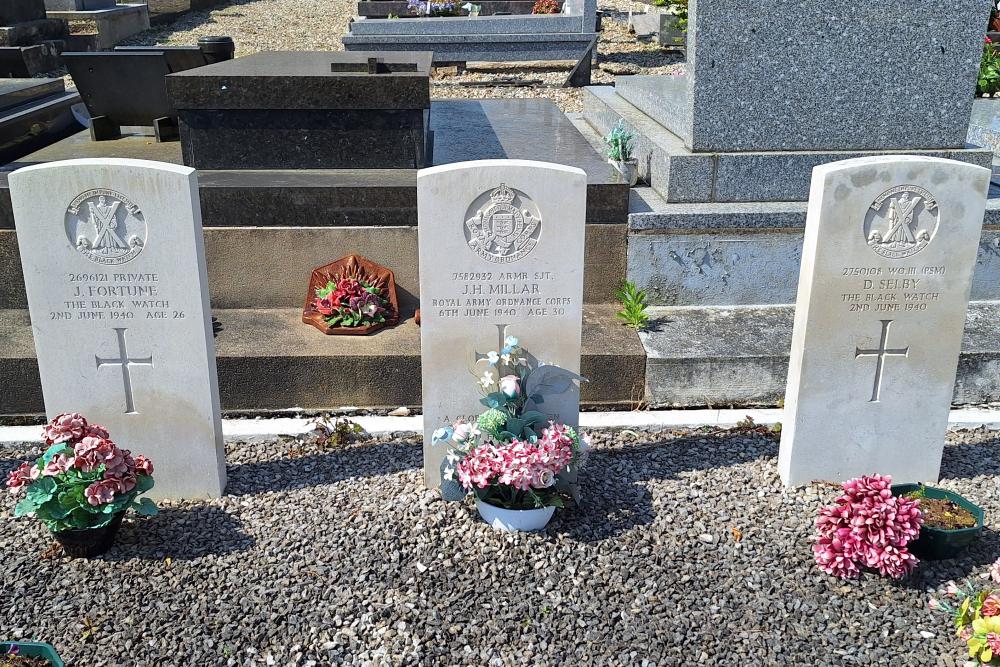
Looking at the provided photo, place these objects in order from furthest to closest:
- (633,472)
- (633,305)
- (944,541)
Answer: (633,305) → (633,472) → (944,541)

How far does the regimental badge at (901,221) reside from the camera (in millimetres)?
3934

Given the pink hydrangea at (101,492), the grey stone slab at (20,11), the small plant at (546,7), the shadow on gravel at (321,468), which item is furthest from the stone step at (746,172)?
the grey stone slab at (20,11)

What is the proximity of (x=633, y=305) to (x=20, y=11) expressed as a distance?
45.5 ft

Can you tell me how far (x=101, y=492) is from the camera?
366 centimetres

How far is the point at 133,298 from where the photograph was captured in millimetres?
3975

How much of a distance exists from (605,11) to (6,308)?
61.2ft

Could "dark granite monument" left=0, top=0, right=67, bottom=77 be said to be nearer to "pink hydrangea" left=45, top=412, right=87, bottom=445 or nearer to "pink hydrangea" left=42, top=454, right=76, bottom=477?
"pink hydrangea" left=45, top=412, right=87, bottom=445

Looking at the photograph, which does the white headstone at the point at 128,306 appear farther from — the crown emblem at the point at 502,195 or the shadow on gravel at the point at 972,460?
the shadow on gravel at the point at 972,460

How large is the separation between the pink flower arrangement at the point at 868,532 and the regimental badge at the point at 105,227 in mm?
3141

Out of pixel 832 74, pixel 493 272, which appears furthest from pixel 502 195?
pixel 832 74

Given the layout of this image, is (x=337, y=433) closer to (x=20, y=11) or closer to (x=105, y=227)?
(x=105, y=227)

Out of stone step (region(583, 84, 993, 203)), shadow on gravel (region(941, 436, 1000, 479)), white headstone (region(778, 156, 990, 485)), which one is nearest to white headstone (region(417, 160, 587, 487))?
white headstone (region(778, 156, 990, 485))

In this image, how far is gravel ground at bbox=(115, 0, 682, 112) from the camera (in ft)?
44.0

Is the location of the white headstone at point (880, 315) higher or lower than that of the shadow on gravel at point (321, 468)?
higher
